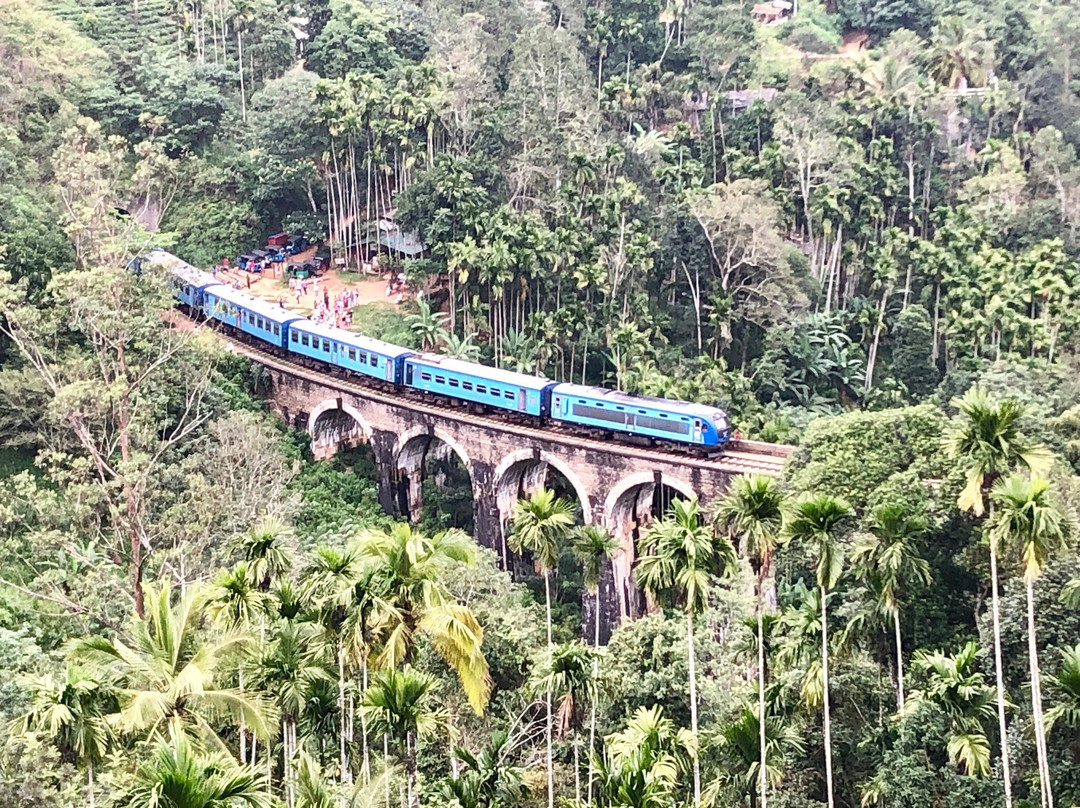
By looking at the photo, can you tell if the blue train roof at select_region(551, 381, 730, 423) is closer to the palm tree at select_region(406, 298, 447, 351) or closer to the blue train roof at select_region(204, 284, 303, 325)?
the palm tree at select_region(406, 298, 447, 351)

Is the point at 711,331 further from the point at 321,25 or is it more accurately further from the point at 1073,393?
the point at 321,25

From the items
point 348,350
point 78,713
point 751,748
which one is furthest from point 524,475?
point 78,713

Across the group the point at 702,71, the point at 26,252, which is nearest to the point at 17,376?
the point at 26,252

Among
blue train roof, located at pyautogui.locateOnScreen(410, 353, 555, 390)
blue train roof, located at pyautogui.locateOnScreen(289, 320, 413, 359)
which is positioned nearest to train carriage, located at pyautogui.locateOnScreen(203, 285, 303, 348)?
blue train roof, located at pyautogui.locateOnScreen(289, 320, 413, 359)

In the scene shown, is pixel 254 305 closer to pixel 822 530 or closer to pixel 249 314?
pixel 249 314

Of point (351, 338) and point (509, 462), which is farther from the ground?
point (351, 338)

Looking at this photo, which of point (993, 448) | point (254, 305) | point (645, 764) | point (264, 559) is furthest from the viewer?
point (254, 305)
